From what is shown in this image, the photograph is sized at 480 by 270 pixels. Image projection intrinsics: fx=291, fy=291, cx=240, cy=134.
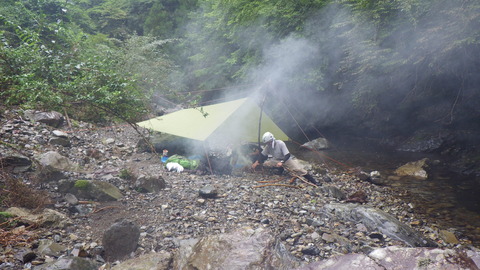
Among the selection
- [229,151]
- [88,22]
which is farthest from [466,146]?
[88,22]

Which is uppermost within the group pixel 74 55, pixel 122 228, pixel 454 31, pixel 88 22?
pixel 88 22

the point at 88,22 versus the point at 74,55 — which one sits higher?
the point at 88,22

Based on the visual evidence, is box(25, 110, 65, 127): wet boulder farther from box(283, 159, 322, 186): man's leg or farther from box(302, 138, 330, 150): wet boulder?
box(302, 138, 330, 150): wet boulder

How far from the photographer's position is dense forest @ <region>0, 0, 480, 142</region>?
419 cm

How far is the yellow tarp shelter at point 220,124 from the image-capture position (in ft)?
23.1

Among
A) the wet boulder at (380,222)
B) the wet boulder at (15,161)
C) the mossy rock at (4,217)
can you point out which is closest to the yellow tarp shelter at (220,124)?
the wet boulder at (15,161)

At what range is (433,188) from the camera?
6242mm

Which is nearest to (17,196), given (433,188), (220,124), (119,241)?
(119,241)

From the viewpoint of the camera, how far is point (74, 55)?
498 cm

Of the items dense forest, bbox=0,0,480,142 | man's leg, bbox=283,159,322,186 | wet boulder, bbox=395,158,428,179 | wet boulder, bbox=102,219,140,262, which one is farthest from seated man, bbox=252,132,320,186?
wet boulder, bbox=102,219,140,262

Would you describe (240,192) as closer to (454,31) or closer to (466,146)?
(454,31)

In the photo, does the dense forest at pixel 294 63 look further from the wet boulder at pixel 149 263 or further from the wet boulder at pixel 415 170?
the wet boulder at pixel 415 170

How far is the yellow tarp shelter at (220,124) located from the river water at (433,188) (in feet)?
7.16

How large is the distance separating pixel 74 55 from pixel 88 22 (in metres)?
14.1
